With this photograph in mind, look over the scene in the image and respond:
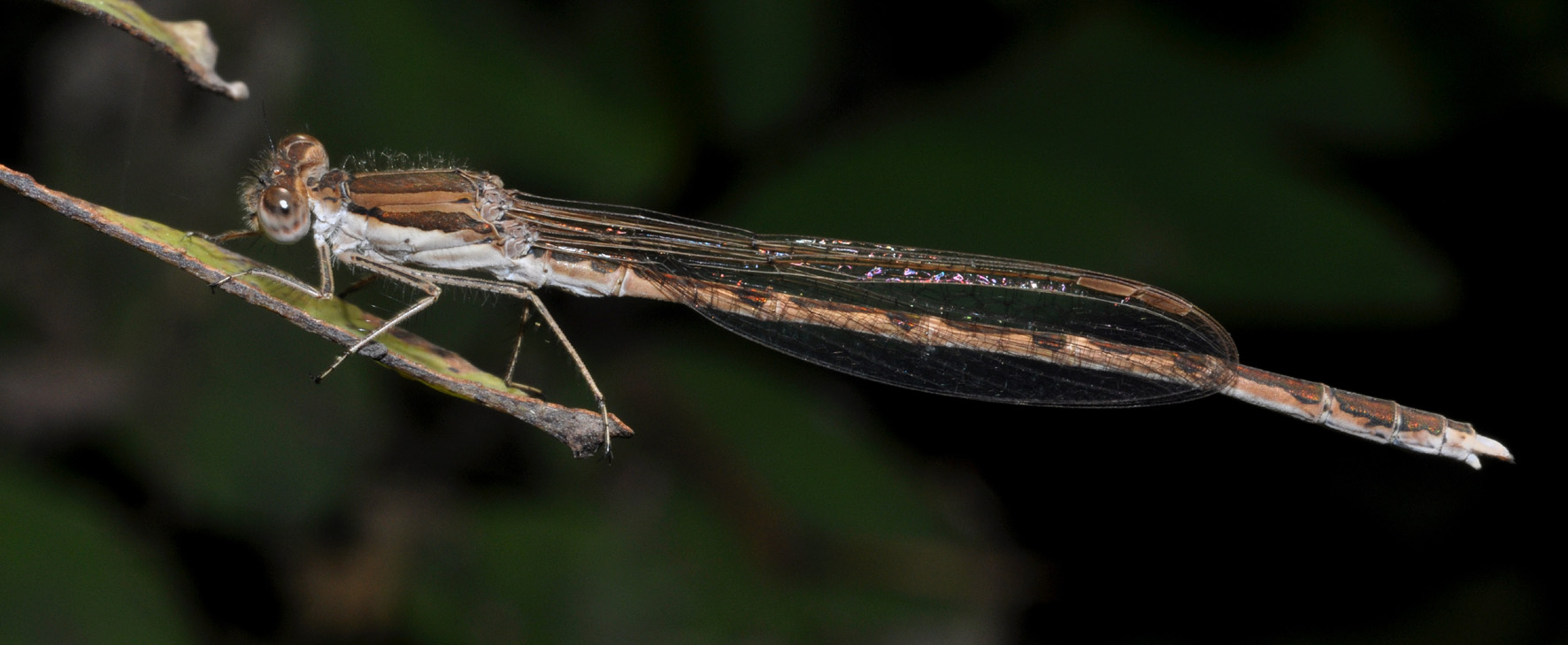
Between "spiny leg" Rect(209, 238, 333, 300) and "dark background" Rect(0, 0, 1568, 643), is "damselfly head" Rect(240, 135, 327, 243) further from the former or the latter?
"dark background" Rect(0, 0, 1568, 643)

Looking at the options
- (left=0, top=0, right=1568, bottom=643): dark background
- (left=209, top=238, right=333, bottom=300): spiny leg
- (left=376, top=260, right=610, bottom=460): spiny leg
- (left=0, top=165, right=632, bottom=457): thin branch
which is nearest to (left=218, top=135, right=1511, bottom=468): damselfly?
(left=376, top=260, right=610, bottom=460): spiny leg

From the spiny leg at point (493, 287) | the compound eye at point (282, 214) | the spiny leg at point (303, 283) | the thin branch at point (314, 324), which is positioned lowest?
the thin branch at point (314, 324)

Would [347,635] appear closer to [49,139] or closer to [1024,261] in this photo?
[49,139]

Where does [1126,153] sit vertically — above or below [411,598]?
above

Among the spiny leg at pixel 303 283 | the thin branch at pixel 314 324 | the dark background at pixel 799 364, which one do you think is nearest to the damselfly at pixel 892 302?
the spiny leg at pixel 303 283

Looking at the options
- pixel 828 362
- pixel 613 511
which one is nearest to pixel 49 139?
pixel 613 511

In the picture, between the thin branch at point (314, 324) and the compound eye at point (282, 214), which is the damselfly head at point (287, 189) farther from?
the thin branch at point (314, 324)

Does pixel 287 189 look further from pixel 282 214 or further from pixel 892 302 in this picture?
A: pixel 892 302
